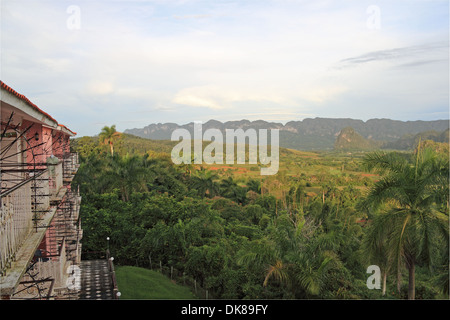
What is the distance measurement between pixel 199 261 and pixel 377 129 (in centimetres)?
16890

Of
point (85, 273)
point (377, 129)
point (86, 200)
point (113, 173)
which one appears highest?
point (377, 129)

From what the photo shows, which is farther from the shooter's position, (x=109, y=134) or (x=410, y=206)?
(x=109, y=134)

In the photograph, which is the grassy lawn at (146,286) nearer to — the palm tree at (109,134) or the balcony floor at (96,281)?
the balcony floor at (96,281)

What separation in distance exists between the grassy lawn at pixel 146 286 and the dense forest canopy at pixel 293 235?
3.68ft

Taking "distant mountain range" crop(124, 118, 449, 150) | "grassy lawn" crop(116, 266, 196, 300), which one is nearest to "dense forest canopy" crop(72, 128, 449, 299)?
"grassy lawn" crop(116, 266, 196, 300)

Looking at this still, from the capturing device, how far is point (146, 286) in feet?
49.4

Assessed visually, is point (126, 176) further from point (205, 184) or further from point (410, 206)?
point (410, 206)

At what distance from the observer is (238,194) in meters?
36.6

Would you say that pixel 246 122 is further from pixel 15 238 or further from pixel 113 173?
pixel 15 238

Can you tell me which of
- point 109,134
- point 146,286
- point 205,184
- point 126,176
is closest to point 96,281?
point 146,286

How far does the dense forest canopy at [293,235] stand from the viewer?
9.26 metres

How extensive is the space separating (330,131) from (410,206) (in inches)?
6707
